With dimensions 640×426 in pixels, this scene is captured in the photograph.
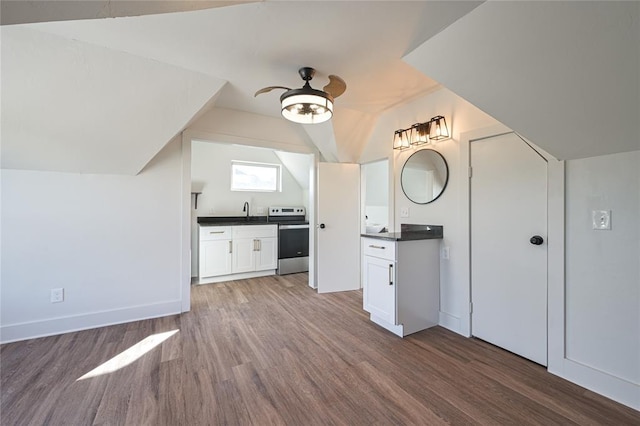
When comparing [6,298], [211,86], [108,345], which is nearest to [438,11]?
[211,86]

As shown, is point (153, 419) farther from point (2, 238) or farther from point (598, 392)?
point (598, 392)

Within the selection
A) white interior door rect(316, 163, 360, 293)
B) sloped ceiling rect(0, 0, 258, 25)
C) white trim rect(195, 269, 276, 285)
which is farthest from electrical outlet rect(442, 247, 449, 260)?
white trim rect(195, 269, 276, 285)

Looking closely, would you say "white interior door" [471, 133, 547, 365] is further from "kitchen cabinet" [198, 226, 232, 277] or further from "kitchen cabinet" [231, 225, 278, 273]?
"kitchen cabinet" [198, 226, 232, 277]

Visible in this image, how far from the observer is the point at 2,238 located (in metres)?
2.19

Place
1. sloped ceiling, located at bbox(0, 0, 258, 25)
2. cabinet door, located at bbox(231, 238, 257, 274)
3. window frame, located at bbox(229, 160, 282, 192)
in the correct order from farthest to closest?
1. window frame, located at bbox(229, 160, 282, 192)
2. cabinet door, located at bbox(231, 238, 257, 274)
3. sloped ceiling, located at bbox(0, 0, 258, 25)

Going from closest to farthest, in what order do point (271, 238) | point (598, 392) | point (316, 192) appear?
point (598, 392)
point (316, 192)
point (271, 238)

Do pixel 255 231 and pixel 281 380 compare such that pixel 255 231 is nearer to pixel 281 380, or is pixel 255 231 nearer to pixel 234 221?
pixel 234 221

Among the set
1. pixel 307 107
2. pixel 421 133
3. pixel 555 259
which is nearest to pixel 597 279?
pixel 555 259

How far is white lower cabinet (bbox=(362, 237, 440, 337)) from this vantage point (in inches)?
90.0

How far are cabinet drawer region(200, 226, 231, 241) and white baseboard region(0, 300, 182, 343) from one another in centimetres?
128

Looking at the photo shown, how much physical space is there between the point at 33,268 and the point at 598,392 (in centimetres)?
434

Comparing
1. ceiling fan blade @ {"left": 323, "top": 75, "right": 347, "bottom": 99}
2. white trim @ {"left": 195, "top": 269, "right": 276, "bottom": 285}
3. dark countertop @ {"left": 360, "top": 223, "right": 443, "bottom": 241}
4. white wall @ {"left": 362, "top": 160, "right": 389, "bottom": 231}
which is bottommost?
white trim @ {"left": 195, "top": 269, "right": 276, "bottom": 285}

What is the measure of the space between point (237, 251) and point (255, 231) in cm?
42

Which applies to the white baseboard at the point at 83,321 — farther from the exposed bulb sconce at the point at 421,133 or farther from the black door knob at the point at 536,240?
the black door knob at the point at 536,240
